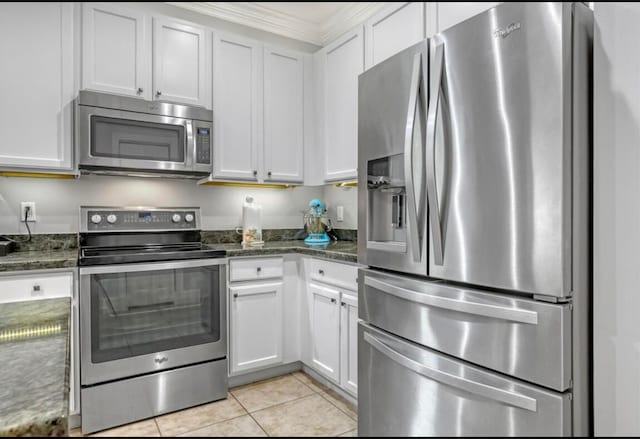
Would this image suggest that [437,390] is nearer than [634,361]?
No

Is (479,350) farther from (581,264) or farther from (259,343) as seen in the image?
(259,343)

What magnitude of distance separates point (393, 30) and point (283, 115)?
95 cm

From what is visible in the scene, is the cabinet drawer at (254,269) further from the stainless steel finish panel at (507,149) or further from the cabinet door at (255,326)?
the stainless steel finish panel at (507,149)

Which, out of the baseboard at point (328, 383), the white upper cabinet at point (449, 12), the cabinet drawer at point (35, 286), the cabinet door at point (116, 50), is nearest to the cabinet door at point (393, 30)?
the white upper cabinet at point (449, 12)

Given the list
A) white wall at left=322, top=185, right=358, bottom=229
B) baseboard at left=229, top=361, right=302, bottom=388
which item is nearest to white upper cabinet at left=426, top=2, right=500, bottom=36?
white wall at left=322, top=185, right=358, bottom=229

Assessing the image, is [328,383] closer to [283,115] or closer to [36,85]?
[283,115]

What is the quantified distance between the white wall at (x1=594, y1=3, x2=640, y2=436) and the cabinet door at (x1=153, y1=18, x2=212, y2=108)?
208 centimetres

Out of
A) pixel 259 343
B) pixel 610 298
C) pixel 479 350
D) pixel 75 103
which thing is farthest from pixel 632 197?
pixel 75 103

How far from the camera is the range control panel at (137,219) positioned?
2299 mm

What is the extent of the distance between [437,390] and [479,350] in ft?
0.75

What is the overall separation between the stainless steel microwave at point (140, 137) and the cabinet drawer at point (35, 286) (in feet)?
2.02

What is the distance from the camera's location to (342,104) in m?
2.61

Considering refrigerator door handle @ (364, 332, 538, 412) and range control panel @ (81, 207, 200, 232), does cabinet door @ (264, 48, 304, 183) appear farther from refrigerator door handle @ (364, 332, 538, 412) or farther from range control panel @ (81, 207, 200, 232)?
refrigerator door handle @ (364, 332, 538, 412)

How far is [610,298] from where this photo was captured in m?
1.05
